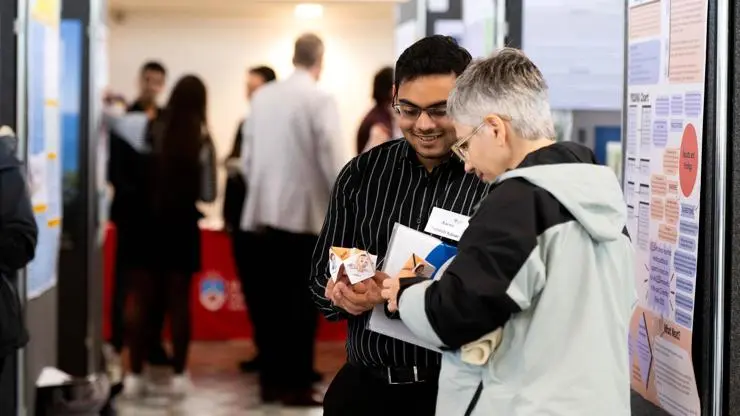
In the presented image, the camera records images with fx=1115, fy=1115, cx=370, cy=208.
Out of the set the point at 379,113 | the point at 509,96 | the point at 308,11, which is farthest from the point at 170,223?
the point at 308,11

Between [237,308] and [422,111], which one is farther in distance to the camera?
[237,308]

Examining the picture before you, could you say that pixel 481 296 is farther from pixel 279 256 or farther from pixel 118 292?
pixel 118 292

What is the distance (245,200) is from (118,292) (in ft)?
3.40

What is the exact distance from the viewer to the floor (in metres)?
5.42

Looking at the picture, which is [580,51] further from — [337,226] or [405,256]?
[405,256]

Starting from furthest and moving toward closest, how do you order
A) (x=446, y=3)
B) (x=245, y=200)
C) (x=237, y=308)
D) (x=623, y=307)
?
(x=237, y=308), (x=245, y=200), (x=446, y=3), (x=623, y=307)

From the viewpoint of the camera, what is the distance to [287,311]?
5.76 meters

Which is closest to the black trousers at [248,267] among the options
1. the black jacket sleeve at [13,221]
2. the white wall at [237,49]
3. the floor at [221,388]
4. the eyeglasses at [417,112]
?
the floor at [221,388]

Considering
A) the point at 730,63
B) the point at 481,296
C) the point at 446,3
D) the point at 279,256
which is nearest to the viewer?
the point at 481,296

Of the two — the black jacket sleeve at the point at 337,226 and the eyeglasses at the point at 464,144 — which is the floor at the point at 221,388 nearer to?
the black jacket sleeve at the point at 337,226

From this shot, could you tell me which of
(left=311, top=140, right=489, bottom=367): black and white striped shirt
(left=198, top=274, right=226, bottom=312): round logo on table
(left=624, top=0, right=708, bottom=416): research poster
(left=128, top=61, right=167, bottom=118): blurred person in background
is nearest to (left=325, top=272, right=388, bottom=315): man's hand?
(left=311, top=140, right=489, bottom=367): black and white striped shirt

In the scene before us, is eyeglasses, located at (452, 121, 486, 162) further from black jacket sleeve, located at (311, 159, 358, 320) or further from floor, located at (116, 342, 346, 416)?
floor, located at (116, 342, 346, 416)

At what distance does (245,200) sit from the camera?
646cm

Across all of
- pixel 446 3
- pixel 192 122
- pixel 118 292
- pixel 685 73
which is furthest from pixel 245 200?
pixel 685 73
